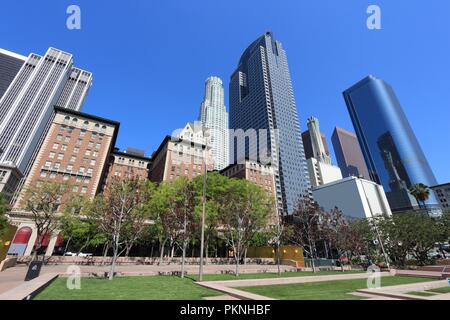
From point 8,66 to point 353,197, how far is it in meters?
225

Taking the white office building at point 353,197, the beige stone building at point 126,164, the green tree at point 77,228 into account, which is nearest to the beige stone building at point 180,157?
the beige stone building at point 126,164

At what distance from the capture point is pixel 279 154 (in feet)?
461

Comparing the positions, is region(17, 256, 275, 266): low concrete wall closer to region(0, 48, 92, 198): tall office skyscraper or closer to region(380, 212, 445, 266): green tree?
region(380, 212, 445, 266): green tree

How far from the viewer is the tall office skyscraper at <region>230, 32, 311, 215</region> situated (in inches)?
5266

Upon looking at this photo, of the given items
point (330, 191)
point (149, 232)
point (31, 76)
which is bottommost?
point (149, 232)

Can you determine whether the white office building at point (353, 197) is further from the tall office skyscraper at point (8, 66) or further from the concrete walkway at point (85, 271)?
the tall office skyscraper at point (8, 66)

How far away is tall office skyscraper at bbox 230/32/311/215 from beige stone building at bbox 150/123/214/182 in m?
54.4

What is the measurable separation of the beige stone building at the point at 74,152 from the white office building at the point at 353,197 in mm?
123439

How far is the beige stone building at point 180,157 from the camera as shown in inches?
2776

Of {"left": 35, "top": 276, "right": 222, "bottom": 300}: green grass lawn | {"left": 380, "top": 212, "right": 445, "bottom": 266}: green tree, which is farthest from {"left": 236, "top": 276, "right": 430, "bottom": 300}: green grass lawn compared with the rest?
{"left": 380, "top": 212, "right": 445, "bottom": 266}: green tree

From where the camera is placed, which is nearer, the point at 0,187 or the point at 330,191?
the point at 0,187
